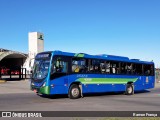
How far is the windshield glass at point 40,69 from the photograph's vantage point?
60.0ft

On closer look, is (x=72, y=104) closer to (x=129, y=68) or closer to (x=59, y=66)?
(x=59, y=66)

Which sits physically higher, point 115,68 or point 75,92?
point 115,68

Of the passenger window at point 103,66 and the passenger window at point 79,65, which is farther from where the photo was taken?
the passenger window at point 103,66

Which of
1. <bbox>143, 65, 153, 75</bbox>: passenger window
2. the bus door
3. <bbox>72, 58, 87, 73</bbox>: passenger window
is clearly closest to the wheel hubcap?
the bus door

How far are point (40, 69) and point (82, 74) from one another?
291cm

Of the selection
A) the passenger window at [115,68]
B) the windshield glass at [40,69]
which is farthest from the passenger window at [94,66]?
the windshield glass at [40,69]

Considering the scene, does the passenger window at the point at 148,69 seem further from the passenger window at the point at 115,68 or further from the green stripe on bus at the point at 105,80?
the passenger window at the point at 115,68

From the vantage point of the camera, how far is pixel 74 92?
19438 millimetres

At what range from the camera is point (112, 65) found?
75.0ft

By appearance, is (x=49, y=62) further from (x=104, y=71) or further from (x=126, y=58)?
(x=126, y=58)

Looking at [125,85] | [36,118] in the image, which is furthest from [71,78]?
[36,118]

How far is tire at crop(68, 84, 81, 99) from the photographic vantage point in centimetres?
1927

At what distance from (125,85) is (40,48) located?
295ft

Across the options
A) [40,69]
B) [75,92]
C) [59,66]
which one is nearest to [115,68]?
[75,92]
